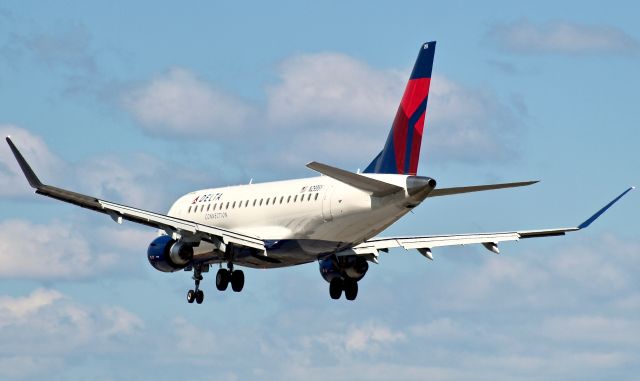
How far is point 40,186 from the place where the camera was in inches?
2650

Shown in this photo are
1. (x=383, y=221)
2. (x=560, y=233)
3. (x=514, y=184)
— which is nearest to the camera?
(x=514, y=184)

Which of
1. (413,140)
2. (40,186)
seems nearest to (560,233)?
(413,140)

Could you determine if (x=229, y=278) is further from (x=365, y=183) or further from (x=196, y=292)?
(x=365, y=183)

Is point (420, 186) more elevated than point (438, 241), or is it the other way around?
point (438, 241)

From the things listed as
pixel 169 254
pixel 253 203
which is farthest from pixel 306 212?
pixel 169 254

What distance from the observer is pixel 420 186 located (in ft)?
221

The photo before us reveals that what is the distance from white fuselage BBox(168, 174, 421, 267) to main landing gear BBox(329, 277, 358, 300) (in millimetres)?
3454

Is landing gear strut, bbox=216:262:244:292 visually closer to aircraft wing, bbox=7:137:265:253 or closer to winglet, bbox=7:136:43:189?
aircraft wing, bbox=7:137:265:253

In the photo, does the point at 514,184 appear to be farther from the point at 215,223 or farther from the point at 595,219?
the point at 215,223

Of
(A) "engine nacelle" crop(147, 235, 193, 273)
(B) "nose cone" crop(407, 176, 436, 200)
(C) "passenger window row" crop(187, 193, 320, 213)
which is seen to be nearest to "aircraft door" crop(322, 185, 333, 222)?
(C) "passenger window row" crop(187, 193, 320, 213)

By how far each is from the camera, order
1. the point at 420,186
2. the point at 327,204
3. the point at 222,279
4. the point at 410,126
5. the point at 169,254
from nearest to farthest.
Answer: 1. the point at 420,186
2. the point at 327,204
3. the point at 410,126
4. the point at 169,254
5. the point at 222,279

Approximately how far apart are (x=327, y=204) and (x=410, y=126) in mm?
5002

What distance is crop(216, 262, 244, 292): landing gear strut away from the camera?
77.2 meters

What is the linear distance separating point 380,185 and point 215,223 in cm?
1399
